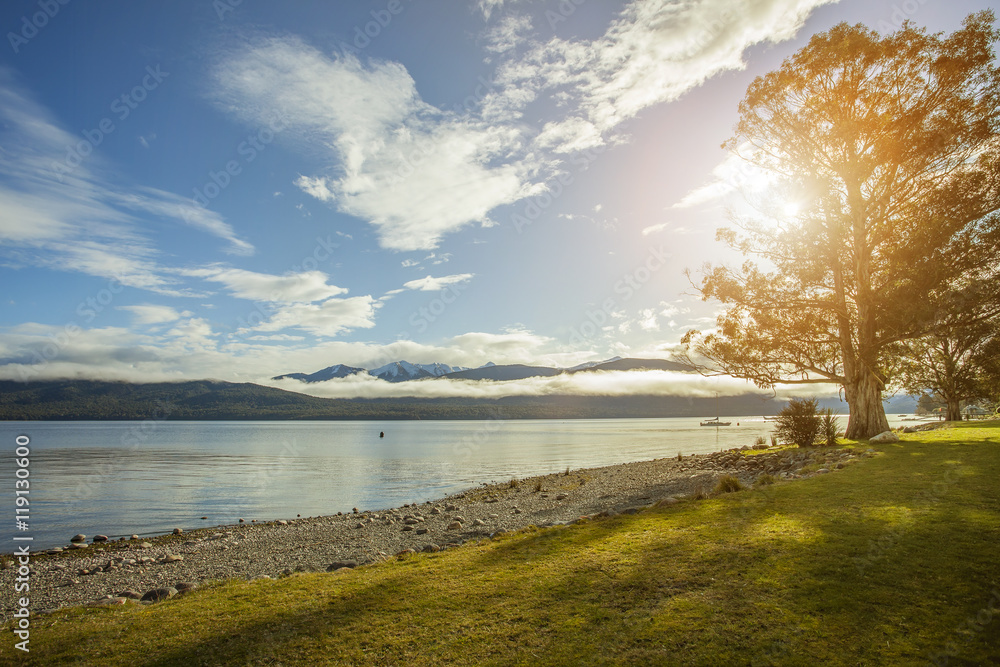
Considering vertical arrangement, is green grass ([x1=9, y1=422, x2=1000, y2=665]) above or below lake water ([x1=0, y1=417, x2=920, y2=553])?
above

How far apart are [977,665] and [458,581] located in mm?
5587

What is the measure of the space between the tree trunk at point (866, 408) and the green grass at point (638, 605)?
16673mm

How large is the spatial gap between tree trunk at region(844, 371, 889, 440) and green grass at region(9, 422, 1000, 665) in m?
16.7

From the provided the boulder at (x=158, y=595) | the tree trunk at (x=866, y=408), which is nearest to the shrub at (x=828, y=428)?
the tree trunk at (x=866, y=408)

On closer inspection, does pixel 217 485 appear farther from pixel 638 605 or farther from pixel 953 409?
pixel 953 409

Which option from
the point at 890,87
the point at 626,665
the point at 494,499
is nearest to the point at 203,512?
the point at 494,499

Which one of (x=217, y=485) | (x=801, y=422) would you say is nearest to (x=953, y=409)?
(x=801, y=422)

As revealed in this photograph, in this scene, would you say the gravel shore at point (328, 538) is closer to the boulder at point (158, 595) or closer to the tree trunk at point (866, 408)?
the boulder at point (158, 595)

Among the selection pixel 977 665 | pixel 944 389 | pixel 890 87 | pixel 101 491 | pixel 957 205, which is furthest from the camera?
pixel 944 389

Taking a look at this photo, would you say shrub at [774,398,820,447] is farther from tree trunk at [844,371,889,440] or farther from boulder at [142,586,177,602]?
boulder at [142,586,177,602]

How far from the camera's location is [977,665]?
4.27 metres

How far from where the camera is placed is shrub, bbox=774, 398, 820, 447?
25.8 metres

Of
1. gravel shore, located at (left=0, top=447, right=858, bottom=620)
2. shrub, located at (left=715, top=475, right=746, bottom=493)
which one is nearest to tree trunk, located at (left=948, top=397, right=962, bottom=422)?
gravel shore, located at (left=0, top=447, right=858, bottom=620)

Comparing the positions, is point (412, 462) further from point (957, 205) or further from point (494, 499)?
point (957, 205)
